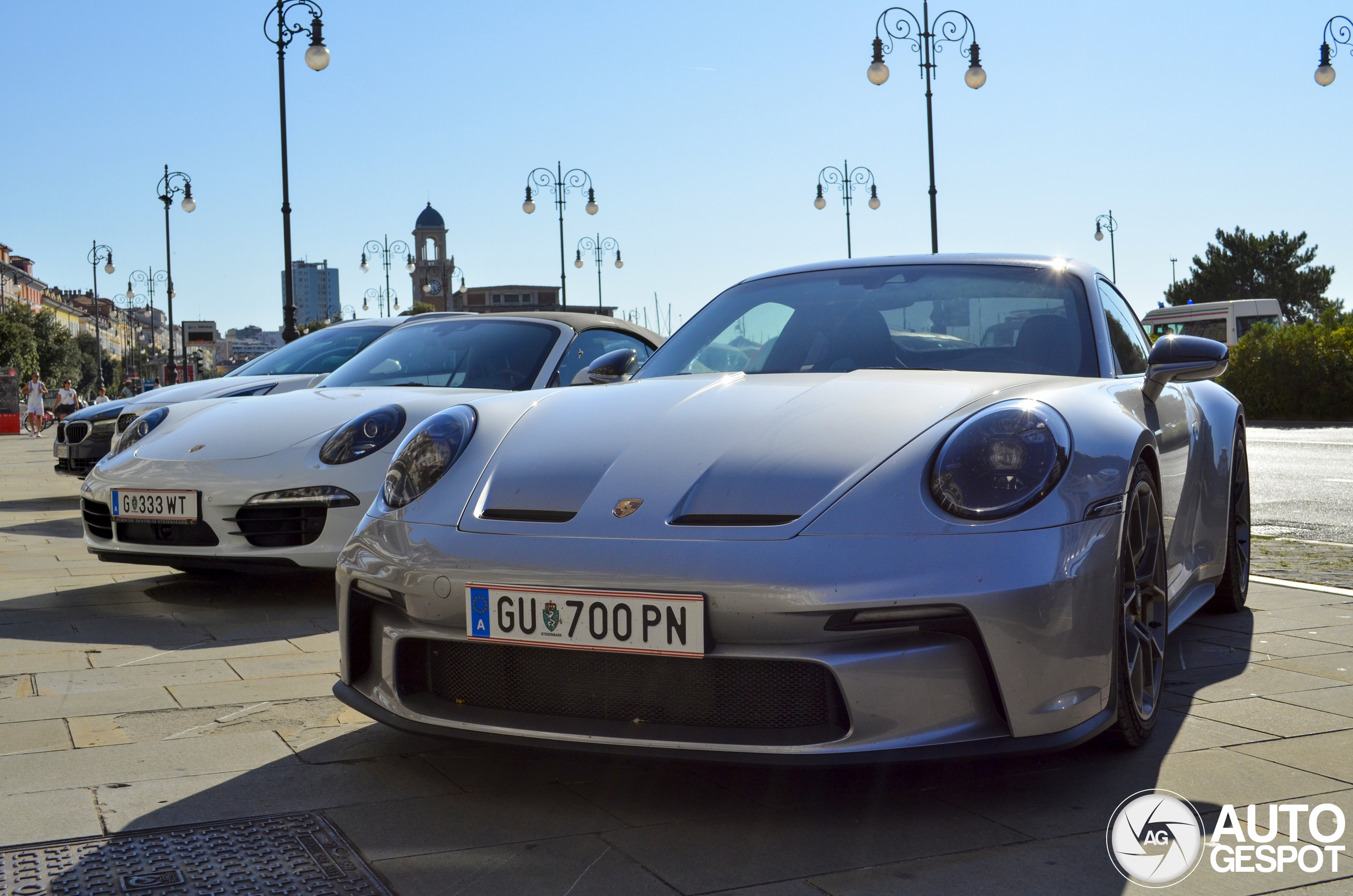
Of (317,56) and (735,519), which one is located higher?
(317,56)

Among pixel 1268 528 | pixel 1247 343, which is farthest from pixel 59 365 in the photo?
pixel 1268 528

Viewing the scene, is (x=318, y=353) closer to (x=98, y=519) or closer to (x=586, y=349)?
(x=586, y=349)

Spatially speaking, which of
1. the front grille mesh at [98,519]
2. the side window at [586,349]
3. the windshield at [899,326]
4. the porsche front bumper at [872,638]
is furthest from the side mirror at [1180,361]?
the front grille mesh at [98,519]

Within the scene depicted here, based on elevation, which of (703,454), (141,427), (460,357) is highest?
(460,357)

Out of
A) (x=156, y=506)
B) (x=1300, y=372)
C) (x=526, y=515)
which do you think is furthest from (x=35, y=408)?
(x=526, y=515)

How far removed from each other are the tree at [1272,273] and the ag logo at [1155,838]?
7604 cm

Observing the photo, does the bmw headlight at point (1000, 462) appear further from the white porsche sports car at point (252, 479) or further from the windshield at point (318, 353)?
the windshield at point (318, 353)

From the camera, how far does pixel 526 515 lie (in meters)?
2.74

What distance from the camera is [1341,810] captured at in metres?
2.59

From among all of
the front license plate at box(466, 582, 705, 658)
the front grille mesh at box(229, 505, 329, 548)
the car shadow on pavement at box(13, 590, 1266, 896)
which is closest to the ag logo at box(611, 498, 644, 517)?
the front license plate at box(466, 582, 705, 658)

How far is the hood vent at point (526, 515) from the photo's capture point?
106 inches

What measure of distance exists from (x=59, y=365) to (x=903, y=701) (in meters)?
91.9

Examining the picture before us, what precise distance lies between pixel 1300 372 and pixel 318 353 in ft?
72.2

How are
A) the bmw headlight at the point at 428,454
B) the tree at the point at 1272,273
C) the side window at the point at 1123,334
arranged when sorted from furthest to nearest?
the tree at the point at 1272,273
the side window at the point at 1123,334
the bmw headlight at the point at 428,454
